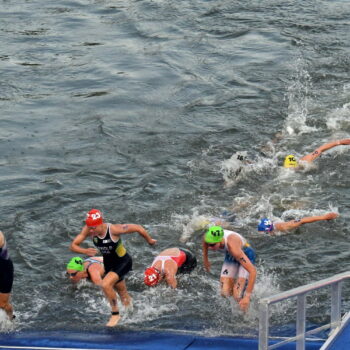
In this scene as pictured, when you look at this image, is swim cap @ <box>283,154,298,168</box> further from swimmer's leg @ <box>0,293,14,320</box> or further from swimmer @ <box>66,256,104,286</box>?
swimmer's leg @ <box>0,293,14,320</box>

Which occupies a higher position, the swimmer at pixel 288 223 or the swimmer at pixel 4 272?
the swimmer at pixel 4 272

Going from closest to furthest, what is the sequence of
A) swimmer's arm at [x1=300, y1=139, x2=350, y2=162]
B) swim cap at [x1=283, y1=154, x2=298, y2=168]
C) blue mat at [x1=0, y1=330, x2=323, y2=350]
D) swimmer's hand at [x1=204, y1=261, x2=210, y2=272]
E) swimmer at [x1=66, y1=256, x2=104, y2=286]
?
1. blue mat at [x1=0, y1=330, x2=323, y2=350]
2. swimmer's hand at [x1=204, y1=261, x2=210, y2=272]
3. swimmer at [x1=66, y1=256, x2=104, y2=286]
4. swim cap at [x1=283, y1=154, x2=298, y2=168]
5. swimmer's arm at [x1=300, y1=139, x2=350, y2=162]

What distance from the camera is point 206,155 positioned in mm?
17875

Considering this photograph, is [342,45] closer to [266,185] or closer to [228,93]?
[228,93]

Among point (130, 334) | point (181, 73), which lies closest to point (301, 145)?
point (181, 73)

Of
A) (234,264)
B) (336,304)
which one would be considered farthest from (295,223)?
(336,304)

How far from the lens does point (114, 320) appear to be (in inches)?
451

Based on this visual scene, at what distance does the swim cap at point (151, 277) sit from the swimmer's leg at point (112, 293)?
98 centimetres

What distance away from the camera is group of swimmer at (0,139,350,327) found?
11.1m

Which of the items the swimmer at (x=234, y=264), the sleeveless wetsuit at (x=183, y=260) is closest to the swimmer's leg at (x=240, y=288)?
the swimmer at (x=234, y=264)

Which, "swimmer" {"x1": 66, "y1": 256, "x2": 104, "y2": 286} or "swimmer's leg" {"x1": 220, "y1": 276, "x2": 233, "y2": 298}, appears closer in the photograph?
"swimmer's leg" {"x1": 220, "y1": 276, "x2": 233, "y2": 298}

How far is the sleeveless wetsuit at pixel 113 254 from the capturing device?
11.1 meters

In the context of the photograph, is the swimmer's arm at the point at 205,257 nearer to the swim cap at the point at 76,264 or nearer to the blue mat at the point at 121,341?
the blue mat at the point at 121,341

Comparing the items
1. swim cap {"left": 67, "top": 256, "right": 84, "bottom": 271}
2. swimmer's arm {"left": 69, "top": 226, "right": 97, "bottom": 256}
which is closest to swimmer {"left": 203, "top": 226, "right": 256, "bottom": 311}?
swimmer's arm {"left": 69, "top": 226, "right": 97, "bottom": 256}
